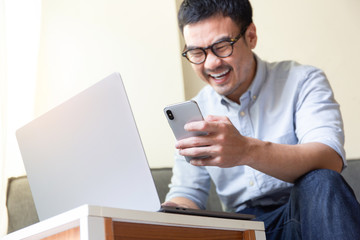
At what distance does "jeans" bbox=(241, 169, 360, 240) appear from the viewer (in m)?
0.97

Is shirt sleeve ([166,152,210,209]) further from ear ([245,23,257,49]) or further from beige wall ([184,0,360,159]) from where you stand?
beige wall ([184,0,360,159])

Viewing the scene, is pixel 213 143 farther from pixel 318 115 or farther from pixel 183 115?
pixel 318 115

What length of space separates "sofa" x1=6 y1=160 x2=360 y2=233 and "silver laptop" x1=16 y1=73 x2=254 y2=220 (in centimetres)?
64

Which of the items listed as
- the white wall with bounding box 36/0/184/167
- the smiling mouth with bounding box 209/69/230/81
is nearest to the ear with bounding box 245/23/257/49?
the smiling mouth with bounding box 209/69/230/81

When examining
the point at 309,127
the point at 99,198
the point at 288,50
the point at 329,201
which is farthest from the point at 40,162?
the point at 288,50

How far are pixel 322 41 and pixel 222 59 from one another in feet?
2.77

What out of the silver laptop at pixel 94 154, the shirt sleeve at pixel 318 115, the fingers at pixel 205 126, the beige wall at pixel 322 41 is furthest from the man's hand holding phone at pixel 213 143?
the beige wall at pixel 322 41

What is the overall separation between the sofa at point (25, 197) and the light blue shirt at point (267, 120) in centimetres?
21

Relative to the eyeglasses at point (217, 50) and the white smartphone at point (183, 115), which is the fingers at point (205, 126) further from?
the eyeglasses at point (217, 50)

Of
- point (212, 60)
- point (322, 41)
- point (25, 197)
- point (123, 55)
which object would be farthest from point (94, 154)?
point (322, 41)

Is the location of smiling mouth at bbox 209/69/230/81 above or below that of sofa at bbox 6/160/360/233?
above

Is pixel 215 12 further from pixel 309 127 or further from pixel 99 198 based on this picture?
pixel 99 198

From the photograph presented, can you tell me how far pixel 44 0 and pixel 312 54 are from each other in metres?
1.22

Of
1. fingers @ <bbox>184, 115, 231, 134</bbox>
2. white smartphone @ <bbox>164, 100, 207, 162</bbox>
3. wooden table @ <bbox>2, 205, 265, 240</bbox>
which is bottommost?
wooden table @ <bbox>2, 205, 265, 240</bbox>
